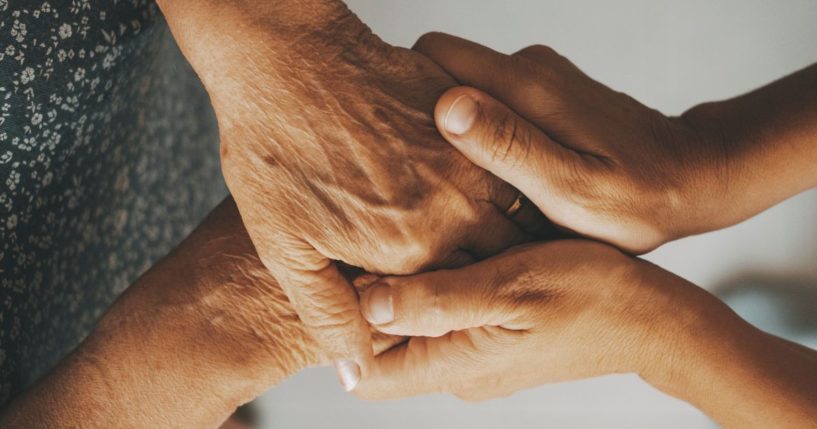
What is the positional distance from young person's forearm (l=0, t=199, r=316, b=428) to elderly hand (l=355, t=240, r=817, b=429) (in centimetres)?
18

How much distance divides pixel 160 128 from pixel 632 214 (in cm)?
89

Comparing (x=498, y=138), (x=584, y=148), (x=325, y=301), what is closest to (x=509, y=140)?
(x=498, y=138)

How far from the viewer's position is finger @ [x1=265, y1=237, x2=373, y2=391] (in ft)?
2.73

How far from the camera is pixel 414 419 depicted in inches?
60.1

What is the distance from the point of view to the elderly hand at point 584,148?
0.80m

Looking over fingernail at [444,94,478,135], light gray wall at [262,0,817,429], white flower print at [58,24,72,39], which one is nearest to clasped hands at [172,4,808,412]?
fingernail at [444,94,478,135]

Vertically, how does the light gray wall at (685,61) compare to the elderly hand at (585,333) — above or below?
above

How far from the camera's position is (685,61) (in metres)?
1.29

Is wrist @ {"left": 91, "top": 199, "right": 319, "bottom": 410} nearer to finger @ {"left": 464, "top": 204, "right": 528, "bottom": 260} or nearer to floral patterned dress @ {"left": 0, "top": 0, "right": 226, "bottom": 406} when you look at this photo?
floral patterned dress @ {"left": 0, "top": 0, "right": 226, "bottom": 406}

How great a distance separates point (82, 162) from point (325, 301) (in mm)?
468

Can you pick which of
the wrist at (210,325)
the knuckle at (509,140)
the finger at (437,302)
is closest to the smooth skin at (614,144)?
the knuckle at (509,140)

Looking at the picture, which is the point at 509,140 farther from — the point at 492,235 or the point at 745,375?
the point at 745,375

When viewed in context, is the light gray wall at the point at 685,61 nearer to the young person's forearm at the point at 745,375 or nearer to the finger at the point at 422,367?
the young person's forearm at the point at 745,375

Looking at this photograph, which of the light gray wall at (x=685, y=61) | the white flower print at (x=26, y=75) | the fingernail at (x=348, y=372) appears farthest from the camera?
the light gray wall at (x=685, y=61)
